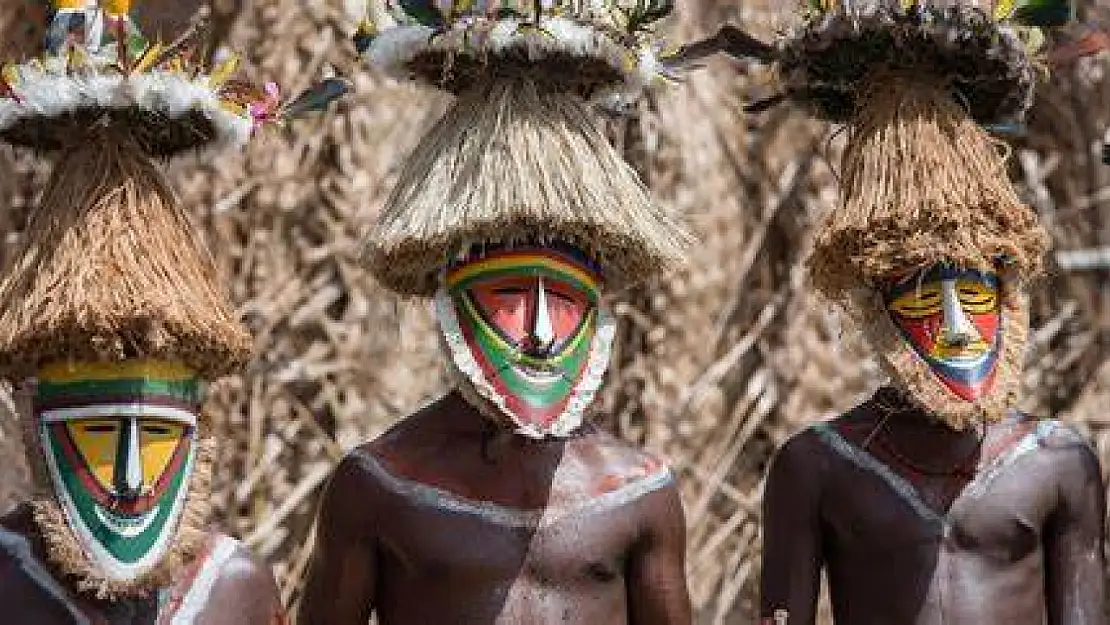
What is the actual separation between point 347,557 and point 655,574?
0.64m

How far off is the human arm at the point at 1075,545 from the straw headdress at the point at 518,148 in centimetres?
111

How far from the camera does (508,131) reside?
5.78 metres

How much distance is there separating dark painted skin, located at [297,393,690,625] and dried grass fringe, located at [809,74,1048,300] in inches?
28.2

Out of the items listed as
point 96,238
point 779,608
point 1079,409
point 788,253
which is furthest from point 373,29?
point 1079,409

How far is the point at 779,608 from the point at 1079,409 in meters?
3.63

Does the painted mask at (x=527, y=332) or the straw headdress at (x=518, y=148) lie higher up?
the straw headdress at (x=518, y=148)

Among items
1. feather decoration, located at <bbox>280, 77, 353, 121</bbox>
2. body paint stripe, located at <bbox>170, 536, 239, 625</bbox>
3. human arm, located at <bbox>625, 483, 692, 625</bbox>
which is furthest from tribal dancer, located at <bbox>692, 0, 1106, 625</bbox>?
body paint stripe, located at <bbox>170, 536, 239, 625</bbox>

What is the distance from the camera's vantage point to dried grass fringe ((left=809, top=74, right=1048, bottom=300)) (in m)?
6.16

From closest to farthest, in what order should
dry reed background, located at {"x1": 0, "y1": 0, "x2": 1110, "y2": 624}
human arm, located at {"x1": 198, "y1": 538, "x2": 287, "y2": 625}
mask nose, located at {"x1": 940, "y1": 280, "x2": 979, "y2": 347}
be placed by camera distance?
human arm, located at {"x1": 198, "y1": 538, "x2": 287, "y2": 625}, mask nose, located at {"x1": 940, "y1": 280, "x2": 979, "y2": 347}, dry reed background, located at {"x1": 0, "y1": 0, "x2": 1110, "y2": 624}

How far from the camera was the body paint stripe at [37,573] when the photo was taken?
18.2ft

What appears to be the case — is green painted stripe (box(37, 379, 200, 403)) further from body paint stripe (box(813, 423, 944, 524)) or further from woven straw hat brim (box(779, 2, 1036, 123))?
woven straw hat brim (box(779, 2, 1036, 123))

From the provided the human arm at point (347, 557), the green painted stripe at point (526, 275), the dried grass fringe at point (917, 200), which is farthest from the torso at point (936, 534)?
the human arm at point (347, 557)

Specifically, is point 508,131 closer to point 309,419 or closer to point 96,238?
point 96,238

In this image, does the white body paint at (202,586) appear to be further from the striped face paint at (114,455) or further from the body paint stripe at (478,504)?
the body paint stripe at (478,504)
